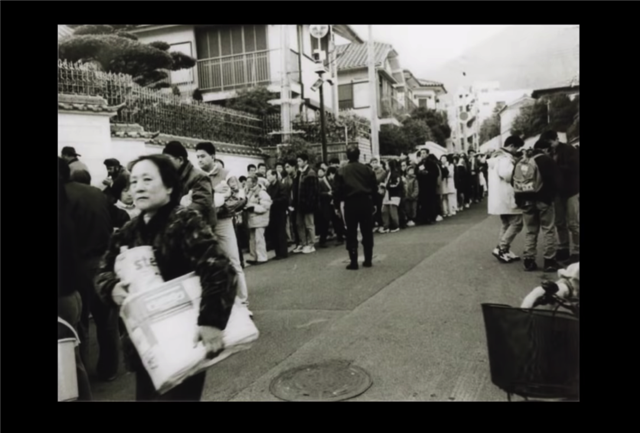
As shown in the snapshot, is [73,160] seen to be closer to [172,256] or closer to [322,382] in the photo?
[172,256]

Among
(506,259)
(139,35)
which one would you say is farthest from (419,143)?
(139,35)

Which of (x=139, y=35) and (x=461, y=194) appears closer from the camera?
(x=139, y=35)

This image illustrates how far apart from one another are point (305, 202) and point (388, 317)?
1477mm

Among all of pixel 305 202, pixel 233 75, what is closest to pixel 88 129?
pixel 233 75

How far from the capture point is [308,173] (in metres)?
4.50

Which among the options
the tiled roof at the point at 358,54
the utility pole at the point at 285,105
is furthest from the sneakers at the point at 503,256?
the utility pole at the point at 285,105

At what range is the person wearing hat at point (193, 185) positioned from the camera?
3.61 meters

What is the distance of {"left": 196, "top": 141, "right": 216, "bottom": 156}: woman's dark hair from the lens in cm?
396

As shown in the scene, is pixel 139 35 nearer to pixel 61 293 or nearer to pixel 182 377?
pixel 61 293

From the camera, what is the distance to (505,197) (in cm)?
434

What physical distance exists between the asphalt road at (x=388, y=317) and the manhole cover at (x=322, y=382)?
51 mm

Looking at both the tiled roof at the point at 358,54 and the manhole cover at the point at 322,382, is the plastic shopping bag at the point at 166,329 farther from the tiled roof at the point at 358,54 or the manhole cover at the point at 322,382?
the tiled roof at the point at 358,54

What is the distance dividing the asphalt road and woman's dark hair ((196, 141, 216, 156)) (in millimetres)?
1059
